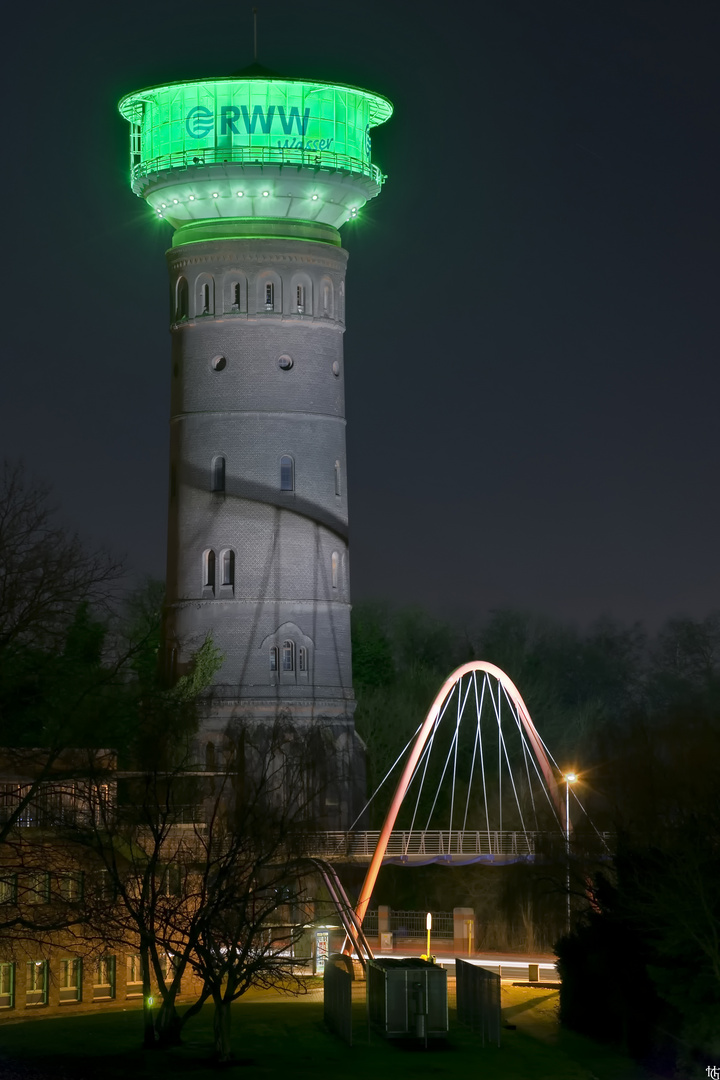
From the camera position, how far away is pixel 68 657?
144 feet

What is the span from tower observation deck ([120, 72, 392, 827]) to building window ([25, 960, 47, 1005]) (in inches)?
830

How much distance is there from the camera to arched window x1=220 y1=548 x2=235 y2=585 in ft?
247

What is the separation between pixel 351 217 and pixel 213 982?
40051 millimetres

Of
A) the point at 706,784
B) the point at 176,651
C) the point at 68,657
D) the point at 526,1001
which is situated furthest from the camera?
the point at 176,651

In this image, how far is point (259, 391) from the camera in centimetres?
7456

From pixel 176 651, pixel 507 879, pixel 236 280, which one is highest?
pixel 236 280

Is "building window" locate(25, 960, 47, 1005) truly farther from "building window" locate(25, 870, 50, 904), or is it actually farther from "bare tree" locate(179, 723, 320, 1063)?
"bare tree" locate(179, 723, 320, 1063)

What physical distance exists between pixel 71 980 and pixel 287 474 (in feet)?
80.9

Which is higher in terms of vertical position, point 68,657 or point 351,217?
point 351,217

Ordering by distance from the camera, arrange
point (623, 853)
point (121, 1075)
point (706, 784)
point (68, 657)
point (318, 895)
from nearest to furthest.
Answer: point (121, 1075)
point (68, 657)
point (623, 853)
point (706, 784)
point (318, 895)

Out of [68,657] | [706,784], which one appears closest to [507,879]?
[706,784]

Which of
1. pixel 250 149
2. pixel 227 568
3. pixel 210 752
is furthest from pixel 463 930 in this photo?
pixel 250 149

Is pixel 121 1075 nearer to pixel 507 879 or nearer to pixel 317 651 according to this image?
pixel 507 879

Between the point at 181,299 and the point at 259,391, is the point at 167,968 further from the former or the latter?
the point at 181,299
